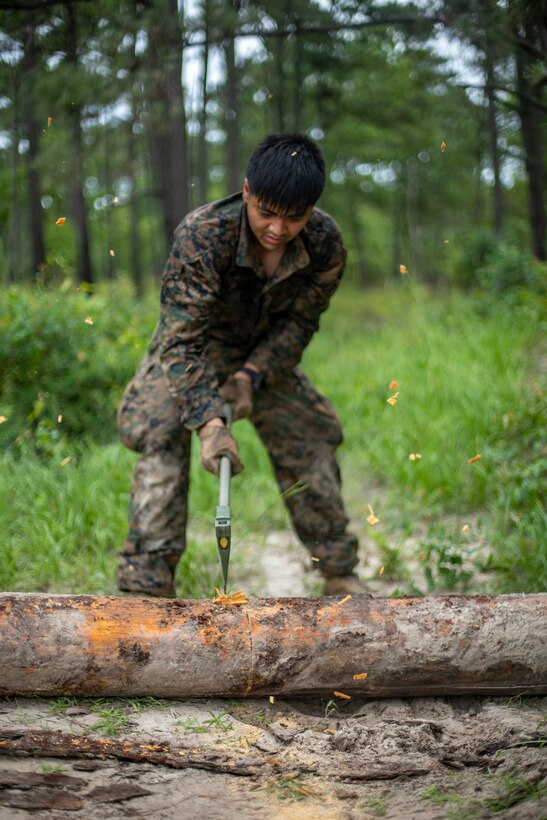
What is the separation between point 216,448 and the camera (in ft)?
9.44

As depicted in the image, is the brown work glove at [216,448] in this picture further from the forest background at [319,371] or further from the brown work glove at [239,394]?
the forest background at [319,371]

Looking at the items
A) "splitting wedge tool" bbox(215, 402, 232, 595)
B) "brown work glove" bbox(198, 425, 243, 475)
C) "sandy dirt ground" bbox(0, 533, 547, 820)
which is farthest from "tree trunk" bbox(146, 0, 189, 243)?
"sandy dirt ground" bbox(0, 533, 547, 820)

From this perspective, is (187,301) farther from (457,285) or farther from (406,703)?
(457,285)

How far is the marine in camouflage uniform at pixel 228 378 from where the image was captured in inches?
122

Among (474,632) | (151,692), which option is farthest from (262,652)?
(474,632)

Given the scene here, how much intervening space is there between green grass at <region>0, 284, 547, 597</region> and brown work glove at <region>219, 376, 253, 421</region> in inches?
35.5

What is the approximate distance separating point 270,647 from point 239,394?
115 cm

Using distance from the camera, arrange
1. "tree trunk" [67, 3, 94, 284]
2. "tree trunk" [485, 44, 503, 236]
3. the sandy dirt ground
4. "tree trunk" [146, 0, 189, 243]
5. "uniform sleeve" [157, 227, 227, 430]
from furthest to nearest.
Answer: "tree trunk" [485, 44, 503, 236] < "tree trunk" [146, 0, 189, 243] < "tree trunk" [67, 3, 94, 284] < "uniform sleeve" [157, 227, 227, 430] < the sandy dirt ground

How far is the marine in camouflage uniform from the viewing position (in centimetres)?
310

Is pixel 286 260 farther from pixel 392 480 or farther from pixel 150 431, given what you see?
pixel 392 480

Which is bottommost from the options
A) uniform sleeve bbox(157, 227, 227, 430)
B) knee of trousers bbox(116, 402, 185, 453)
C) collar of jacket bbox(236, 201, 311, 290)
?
knee of trousers bbox(116, 402, 185, 453)

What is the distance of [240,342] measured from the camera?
3602mm

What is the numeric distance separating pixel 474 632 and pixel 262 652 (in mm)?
706

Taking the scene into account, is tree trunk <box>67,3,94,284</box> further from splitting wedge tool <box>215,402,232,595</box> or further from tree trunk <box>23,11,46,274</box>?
splitting wedge tool <box>215,402,232,595</box>
